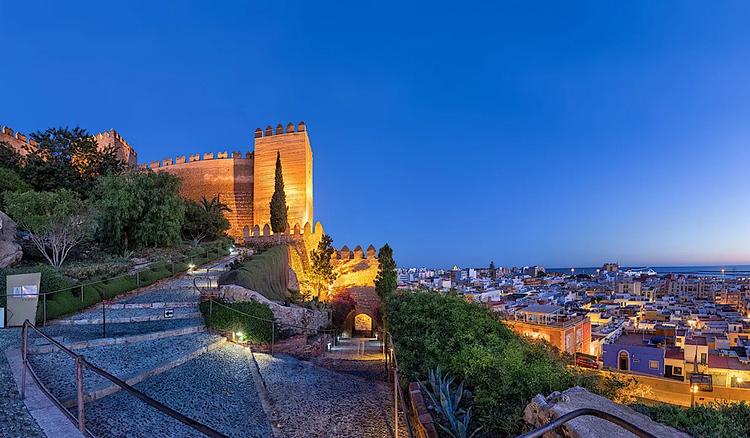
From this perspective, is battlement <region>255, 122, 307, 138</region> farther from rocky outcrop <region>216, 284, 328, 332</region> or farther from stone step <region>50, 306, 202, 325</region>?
stone step <region>50, 306, 202, 325</region>

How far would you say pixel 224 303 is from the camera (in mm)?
9203

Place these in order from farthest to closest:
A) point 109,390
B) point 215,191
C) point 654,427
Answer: point 215,191 < point 109,390 < point 654,427

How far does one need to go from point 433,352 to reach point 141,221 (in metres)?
Answer: 16.6

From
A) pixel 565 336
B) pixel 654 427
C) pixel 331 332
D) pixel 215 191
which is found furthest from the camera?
pixel 215 191

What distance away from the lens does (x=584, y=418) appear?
9.28 feet

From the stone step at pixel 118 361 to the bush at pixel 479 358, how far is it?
11.9 feet

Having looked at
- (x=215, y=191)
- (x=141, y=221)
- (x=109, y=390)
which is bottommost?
(x=109, y=390)

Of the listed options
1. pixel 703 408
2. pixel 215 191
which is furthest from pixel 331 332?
pixel 215 191

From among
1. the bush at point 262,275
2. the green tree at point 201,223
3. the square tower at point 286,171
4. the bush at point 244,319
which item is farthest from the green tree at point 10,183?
the bush at point 244,319

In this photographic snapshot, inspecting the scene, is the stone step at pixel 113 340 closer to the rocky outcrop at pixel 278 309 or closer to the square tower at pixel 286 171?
the rocky outcrop at pixel 278 309

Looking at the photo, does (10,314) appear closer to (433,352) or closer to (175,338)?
(175,338)

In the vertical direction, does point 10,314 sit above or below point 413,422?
above

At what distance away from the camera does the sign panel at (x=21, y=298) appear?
24.6 ft

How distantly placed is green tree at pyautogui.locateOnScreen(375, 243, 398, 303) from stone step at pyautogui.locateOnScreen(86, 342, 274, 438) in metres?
14.5
